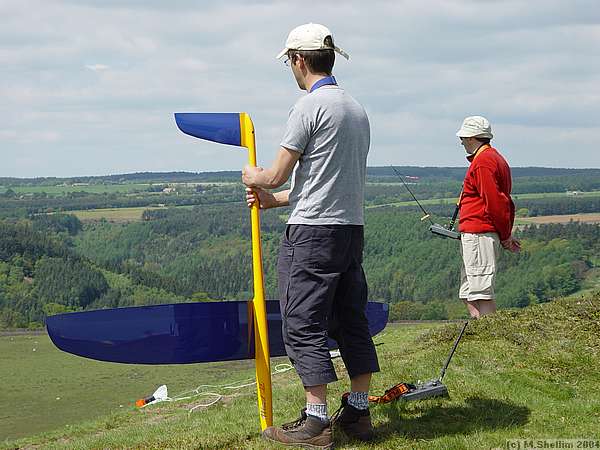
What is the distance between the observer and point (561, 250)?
66.9 metres

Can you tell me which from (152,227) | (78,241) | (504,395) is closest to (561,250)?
(504,395)

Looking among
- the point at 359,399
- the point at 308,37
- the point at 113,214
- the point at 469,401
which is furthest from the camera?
the point at 113,214

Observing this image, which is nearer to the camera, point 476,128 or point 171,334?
point 171,334

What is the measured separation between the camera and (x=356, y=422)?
5766 mm

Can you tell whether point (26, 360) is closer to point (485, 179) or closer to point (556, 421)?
point (485, 179)

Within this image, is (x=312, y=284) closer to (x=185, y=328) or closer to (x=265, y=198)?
(x=265, y=198)

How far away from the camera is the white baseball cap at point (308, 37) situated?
530 cm

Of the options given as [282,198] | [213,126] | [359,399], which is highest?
[213,126]

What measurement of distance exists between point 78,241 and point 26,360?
4060 inches

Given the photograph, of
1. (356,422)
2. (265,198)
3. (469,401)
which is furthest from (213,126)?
(469,401)

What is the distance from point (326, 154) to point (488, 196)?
13.4ft

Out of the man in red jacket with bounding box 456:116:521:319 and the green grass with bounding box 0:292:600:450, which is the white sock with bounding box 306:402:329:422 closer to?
the green grass with bounding box 0:292:600:450

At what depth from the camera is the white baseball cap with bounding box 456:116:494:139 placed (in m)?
9.18

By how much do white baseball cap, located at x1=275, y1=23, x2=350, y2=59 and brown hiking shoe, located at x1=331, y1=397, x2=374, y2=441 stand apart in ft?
7.34
